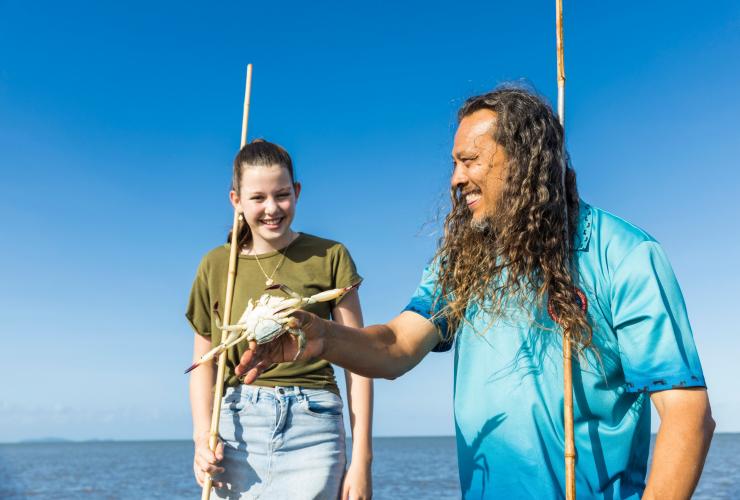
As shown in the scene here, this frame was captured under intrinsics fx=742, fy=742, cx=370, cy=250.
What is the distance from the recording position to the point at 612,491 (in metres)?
2.12

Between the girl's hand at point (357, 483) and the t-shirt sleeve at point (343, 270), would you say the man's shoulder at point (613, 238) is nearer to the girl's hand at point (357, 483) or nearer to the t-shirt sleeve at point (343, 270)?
the t-shirt sleeve at point (343, 270)

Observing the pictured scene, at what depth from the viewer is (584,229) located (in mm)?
2297

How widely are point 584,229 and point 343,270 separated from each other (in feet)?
5.20

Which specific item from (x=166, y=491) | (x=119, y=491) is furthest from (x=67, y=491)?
(x=166, y=491)

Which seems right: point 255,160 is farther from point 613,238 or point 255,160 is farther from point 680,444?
point 680,444

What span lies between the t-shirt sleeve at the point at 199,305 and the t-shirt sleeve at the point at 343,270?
2.17 feet

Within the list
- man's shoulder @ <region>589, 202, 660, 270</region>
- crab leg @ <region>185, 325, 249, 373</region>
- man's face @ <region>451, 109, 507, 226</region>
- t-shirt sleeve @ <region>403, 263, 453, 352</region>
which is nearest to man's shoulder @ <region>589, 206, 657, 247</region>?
man's shoulder @ <region>589, 202, 660, 270</region>

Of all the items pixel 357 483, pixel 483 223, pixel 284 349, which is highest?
pixel 483 223

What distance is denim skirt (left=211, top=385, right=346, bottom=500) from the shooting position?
329 cm

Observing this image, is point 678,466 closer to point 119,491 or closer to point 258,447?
point 258,447

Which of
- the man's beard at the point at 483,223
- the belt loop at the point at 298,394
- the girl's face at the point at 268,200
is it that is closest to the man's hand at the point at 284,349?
the man's beard at the point at 483,223

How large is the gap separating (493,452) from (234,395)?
1563 millimetres

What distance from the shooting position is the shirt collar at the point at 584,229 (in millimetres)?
2271

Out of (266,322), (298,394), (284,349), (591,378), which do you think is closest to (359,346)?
(284,349)
